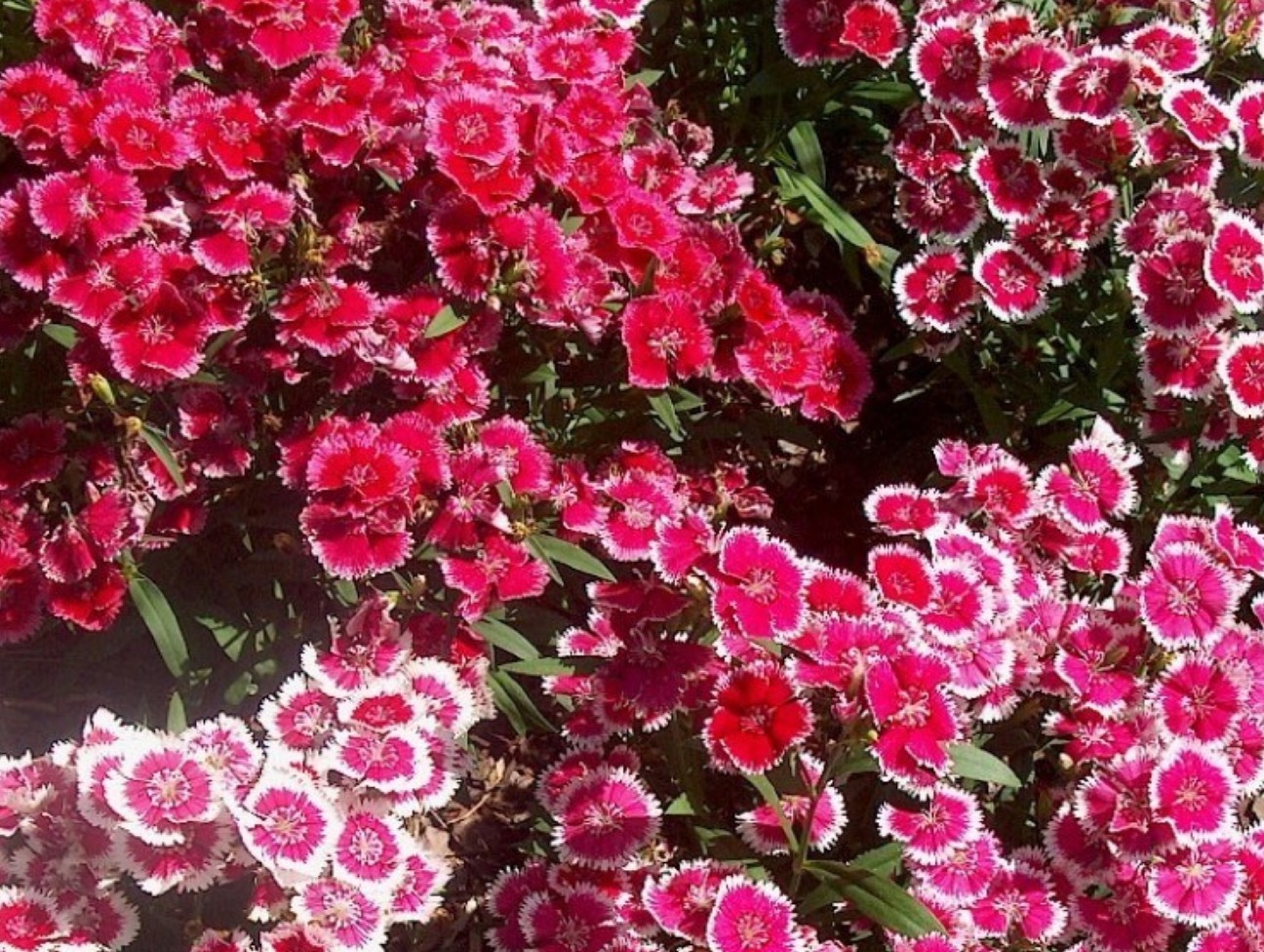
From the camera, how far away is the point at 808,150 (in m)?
3.70

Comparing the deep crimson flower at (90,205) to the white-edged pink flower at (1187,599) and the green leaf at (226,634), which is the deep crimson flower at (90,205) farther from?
the white-edged pink flower at (1187,599)

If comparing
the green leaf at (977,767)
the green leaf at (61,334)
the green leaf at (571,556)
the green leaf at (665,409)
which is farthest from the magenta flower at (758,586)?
the green leaf at (61,334)

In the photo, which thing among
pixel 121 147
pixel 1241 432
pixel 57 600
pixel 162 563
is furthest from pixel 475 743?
pixel 1241 432

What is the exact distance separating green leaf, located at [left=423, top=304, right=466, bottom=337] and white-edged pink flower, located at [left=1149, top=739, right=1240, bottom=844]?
1.49 meters

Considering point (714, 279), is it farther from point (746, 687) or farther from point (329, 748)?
point (329, 748)

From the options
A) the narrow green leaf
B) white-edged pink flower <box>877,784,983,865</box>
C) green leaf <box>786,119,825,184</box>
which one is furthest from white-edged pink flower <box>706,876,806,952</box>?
green leaf <box>786,119,825,184</box>

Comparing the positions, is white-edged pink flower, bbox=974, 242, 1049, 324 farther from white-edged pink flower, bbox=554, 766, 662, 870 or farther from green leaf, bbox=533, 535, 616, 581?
white-edged pink flower, bbox=554, 766, 662, 870

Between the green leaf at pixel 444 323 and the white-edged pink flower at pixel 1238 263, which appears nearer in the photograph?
the green leaf at pixel 444 323

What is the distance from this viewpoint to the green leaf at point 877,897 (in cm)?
234

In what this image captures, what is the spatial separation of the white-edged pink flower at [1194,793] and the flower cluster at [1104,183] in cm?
87

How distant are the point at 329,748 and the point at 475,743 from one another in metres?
1.18

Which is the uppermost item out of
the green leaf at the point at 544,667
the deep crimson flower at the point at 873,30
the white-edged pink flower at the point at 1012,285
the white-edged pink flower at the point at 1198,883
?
the deep crimson flower at the point at 873,30

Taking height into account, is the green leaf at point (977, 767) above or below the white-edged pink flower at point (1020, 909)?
above

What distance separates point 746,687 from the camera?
2301 mm
